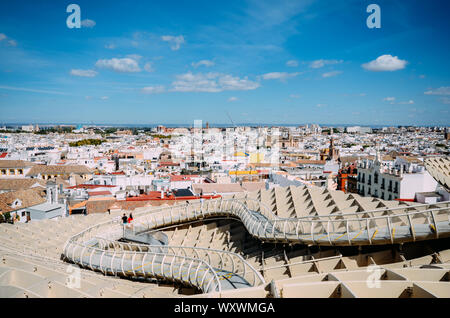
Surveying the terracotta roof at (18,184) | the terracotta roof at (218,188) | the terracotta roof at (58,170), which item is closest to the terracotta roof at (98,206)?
the terracotta roof at (218,188)

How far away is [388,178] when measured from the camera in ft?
94.7

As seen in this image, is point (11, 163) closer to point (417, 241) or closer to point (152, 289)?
point (152, 289)

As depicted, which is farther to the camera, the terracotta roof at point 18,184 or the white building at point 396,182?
the terracotta roof at point 18,184

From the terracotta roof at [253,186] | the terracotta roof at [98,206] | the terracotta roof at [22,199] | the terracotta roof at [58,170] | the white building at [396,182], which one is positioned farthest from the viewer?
the terracotta roof at [58,170]

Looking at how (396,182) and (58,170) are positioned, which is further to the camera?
(58,170)

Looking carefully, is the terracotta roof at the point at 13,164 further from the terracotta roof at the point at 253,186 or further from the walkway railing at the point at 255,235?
the walkway railing at the point at 255,235

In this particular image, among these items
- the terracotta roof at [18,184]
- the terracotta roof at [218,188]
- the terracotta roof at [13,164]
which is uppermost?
the terracotta roof at [13,164]

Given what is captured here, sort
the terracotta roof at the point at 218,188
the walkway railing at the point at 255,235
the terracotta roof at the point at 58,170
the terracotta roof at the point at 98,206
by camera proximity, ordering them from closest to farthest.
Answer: the walkway railing at the point at 255,235 < the terracotta roof at the point at 98,206 < the terracotta roof at the point at 218,188 < the terracotta roof at the point at 58,170

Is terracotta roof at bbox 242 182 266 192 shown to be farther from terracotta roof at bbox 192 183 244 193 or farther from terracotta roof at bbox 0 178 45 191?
terracotta roof at bbox 0 178 45 191

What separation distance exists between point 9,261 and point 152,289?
12.2 feet

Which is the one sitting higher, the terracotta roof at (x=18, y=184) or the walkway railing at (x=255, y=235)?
the walkway railing at (x=255, y=235)

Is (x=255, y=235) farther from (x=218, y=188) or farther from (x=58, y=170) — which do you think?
(x=58, y=170)

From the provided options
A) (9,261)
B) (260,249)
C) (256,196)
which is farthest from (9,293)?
(256,196)

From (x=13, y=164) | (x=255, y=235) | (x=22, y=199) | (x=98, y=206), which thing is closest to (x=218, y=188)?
(x=98, y=206)
